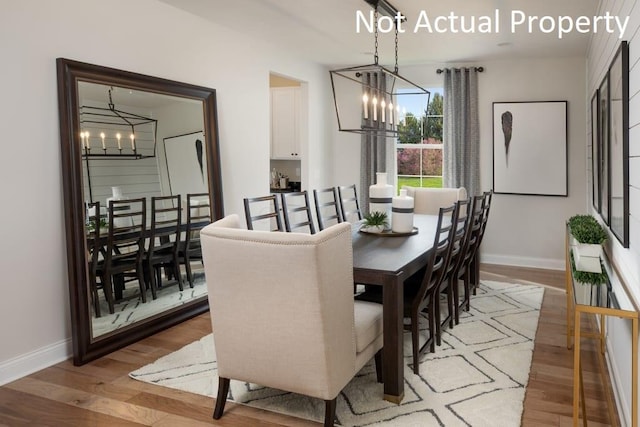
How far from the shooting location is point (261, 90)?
546cm

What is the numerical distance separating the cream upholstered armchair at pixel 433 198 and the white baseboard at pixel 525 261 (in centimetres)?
151

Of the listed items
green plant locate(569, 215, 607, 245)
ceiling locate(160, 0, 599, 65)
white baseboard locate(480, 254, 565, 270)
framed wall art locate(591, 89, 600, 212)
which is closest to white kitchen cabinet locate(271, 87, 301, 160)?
ceiling locate(160, 0, 599, 65)

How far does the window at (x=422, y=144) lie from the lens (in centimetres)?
690

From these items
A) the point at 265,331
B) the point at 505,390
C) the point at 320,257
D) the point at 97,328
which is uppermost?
the point at 320,257

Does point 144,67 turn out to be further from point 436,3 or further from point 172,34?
point 436,3

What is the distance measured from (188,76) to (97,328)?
2139 mm

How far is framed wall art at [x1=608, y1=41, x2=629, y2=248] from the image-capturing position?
7.87 ft

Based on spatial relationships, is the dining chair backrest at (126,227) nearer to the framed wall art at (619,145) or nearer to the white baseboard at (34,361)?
the white baseboard at (34,361)

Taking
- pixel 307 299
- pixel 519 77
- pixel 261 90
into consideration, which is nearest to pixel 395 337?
pixel 307 299

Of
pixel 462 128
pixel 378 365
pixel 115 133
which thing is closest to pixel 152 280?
pixel 115 133

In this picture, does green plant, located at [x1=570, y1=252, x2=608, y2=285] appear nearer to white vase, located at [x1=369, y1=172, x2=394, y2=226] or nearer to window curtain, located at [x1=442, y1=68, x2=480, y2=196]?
white vase, located at [x1=369, y1=172, x2=394, y2=226]

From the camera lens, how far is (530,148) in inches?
247

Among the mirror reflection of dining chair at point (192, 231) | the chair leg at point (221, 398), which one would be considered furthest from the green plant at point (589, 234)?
the mirror reflection of dining chair at point (192, 231)

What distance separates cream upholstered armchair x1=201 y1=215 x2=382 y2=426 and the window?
4.73 metres
